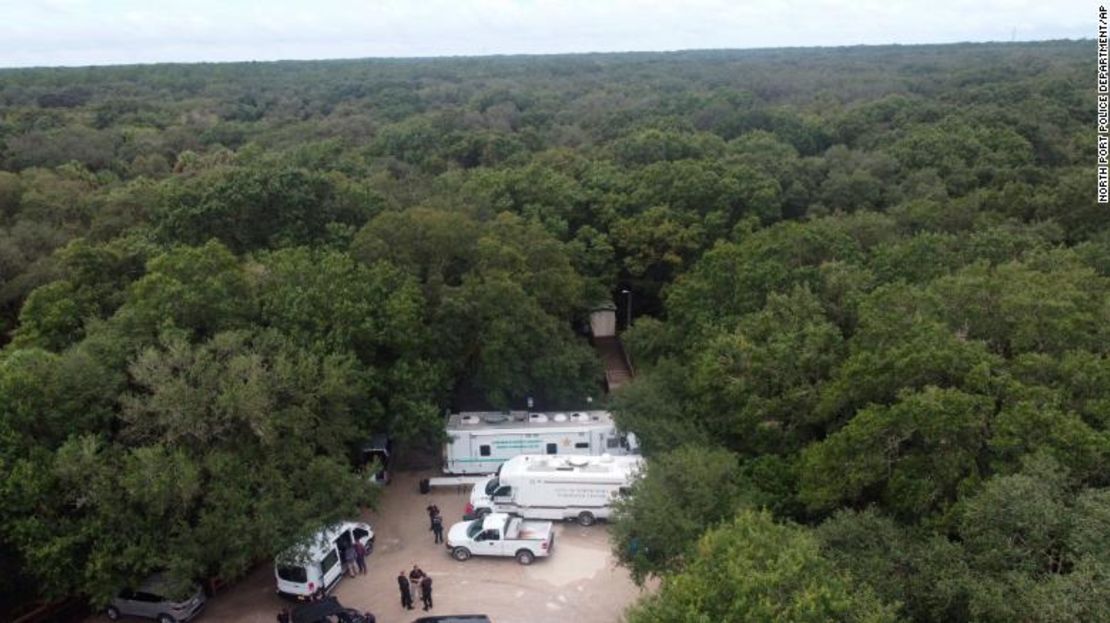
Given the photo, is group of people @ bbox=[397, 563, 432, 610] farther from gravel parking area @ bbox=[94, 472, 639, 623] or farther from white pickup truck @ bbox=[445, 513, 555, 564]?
white pickup truck @ bbox=[445, 513, 555, 564]

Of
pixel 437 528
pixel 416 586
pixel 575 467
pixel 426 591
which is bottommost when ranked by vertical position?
pixel 416 586

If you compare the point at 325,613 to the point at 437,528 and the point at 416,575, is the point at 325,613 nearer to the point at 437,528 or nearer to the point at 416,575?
the point at 416,575

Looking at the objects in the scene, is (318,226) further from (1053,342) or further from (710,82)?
(710,82)

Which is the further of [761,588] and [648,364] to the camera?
[648,364]

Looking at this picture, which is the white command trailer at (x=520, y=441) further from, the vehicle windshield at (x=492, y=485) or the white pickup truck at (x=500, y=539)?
the white pickup truck at (x=500, y=539)

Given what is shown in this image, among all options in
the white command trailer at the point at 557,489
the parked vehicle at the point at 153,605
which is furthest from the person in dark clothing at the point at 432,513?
the parked vehicle at the point at 153,605

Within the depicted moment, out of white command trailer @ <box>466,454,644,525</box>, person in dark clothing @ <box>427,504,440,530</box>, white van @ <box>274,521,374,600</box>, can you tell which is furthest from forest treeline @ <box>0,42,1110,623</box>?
person in dark clothing @ <box>427,504,440,530</box>

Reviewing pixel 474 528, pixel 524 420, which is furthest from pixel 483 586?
pixel 524 420

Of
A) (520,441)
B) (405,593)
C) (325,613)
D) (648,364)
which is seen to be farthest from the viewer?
(648,364)

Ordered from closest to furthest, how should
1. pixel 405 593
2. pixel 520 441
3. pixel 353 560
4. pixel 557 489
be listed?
pixel 405 593 < pixel 353 560 < pixel 557 489 < pixel 520 441

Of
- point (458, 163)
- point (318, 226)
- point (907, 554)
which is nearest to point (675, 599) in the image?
point (907, 554)
